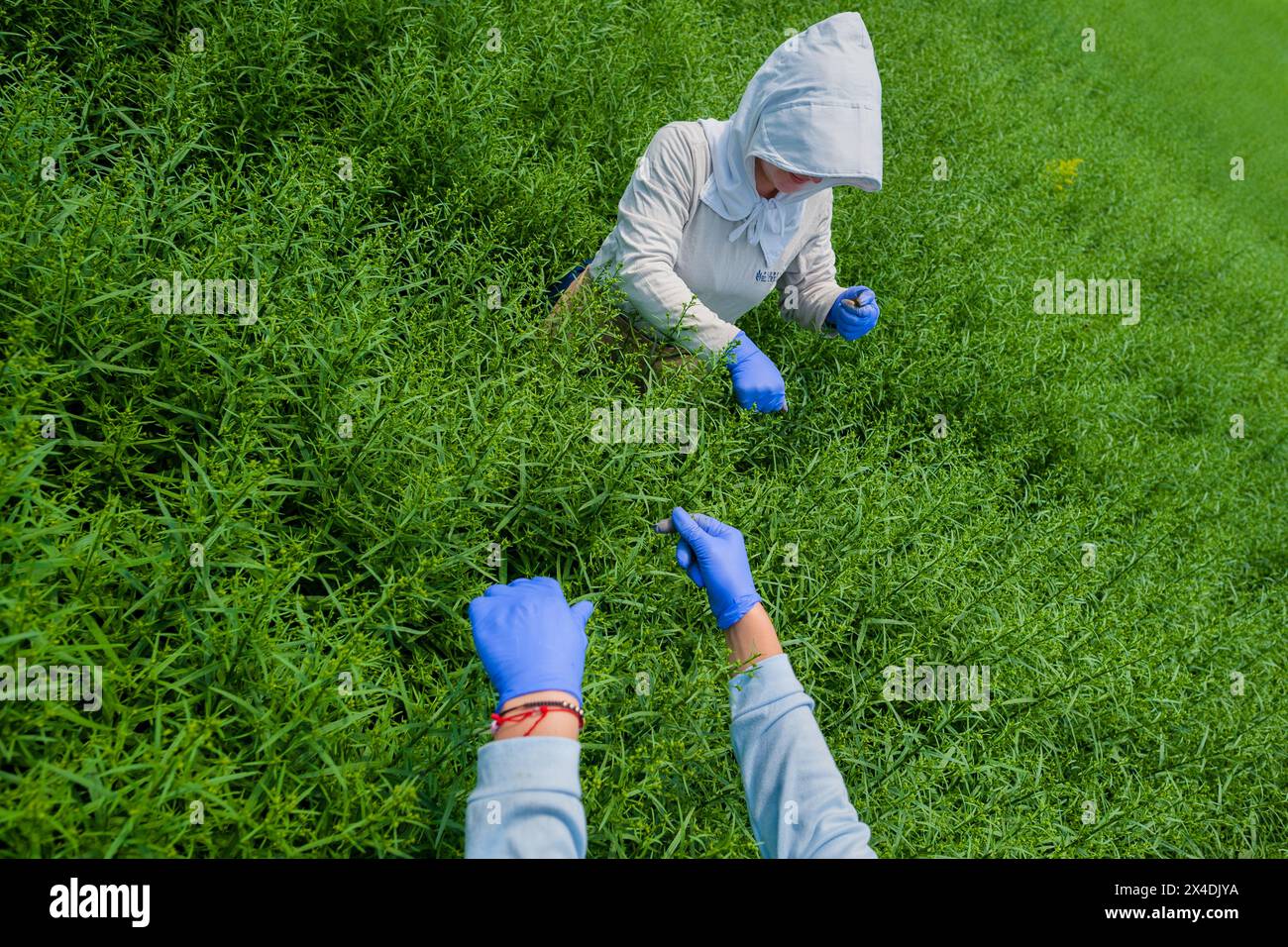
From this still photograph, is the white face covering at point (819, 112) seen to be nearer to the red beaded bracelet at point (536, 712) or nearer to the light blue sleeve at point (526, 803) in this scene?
the red beaded bracelet at point (536, 712)

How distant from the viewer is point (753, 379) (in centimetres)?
305

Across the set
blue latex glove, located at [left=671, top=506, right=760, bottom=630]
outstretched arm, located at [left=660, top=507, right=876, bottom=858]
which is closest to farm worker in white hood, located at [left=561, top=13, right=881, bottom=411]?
blue latex glove, located at [left=671, top=506, right=760, bottom=630]

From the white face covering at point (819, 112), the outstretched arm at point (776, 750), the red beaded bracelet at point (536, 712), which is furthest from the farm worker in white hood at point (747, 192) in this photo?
the red beaded bracelet at point (536, 712)

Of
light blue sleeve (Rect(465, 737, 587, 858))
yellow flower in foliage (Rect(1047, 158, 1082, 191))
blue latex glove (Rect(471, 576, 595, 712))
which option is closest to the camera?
light blue sleeve (Rect(465, 737, 587, 858))

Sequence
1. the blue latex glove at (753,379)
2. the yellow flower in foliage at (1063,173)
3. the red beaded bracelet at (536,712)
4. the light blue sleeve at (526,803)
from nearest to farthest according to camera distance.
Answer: the light blue sleeve at (526,803) < the red beaded bracelet at (536,712) < the blue latex glove at (753,379) < the yellow flower in foliage at (1063,173)

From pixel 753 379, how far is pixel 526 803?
78.4 inches

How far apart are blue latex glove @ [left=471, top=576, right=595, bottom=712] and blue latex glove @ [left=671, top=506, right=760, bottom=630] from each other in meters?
0.44

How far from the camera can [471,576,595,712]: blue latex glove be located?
5.92 ft

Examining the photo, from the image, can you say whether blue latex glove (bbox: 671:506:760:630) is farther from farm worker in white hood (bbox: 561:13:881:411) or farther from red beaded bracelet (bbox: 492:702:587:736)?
farm worker in white hood (bbox: 561:13:881:411)

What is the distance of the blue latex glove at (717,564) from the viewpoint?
89.0 inches

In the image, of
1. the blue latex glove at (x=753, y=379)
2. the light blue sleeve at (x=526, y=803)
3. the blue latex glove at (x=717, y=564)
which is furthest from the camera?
the blue latex glove at (x=753, y=379)

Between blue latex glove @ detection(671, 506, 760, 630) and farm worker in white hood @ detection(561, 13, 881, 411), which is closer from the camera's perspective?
blue latex glove @ detection(671, 506, 760, 630)

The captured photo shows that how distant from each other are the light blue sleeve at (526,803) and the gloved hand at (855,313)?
8.45 ft

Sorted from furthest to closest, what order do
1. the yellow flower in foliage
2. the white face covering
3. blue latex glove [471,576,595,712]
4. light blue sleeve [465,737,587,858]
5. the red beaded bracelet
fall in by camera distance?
1. the yellow flower in foliage
2. the white face covering
3. blue latex glove [471,576,595,712]
4. the red beaded bracelet
5. light blue sleeve [465,737,587,858]
